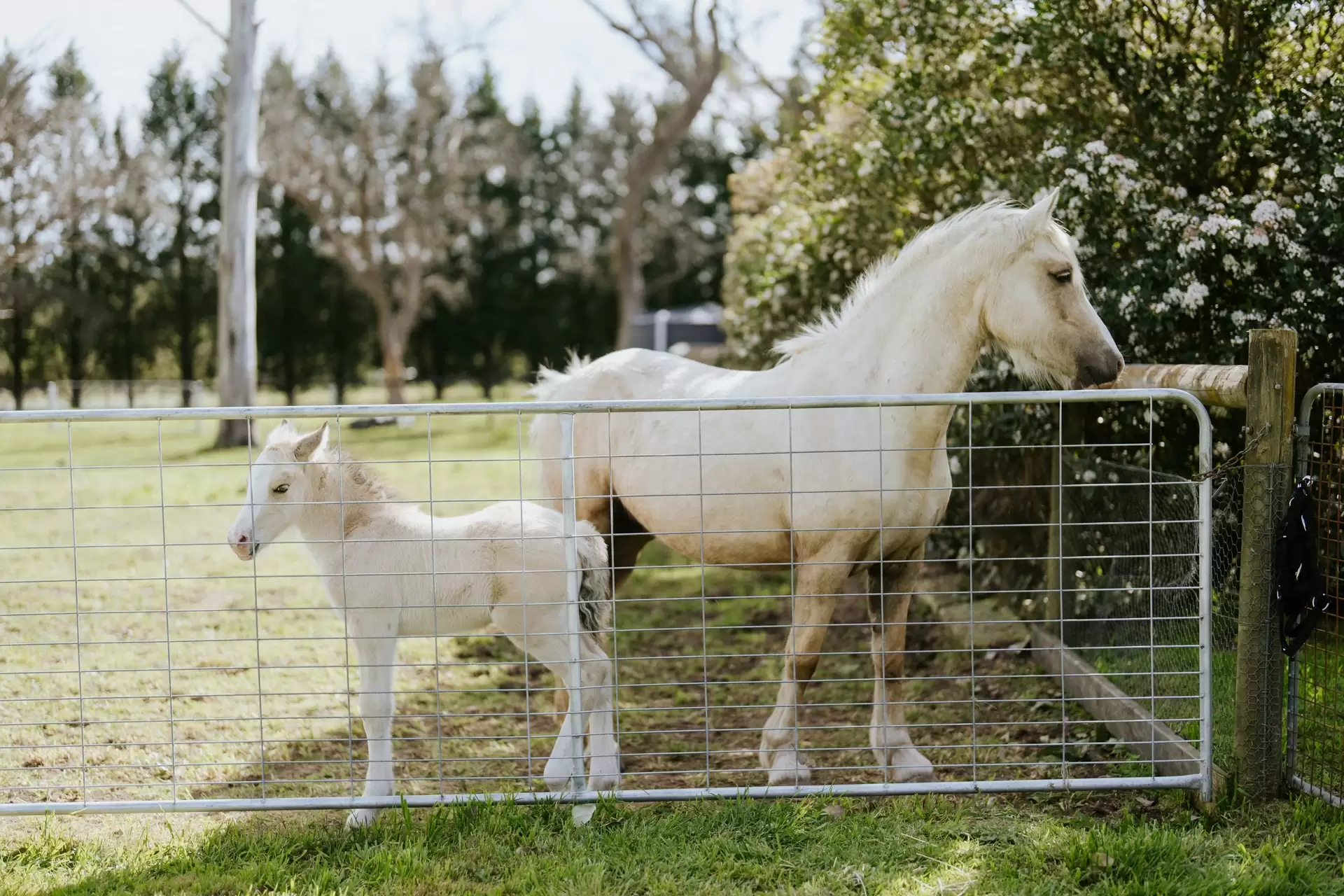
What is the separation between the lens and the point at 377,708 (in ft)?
13.2

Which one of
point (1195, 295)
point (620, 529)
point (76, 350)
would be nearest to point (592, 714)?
point (620, 529)

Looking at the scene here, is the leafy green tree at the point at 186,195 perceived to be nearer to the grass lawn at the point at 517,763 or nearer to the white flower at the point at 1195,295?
the grass lawn at the point at 517,763

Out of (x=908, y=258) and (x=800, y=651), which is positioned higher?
(x=908, y=258)

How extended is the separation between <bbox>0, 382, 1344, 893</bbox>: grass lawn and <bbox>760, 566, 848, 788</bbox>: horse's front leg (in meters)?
0.13

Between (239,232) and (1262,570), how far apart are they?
17.0 meters

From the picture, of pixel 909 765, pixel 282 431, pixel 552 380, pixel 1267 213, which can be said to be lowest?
pixel 909 765

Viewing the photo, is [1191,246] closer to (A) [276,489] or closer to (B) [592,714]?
(B) [592,714]

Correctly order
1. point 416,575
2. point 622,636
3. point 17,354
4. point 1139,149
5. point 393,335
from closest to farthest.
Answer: point 416,575, point 1139,149, point 622,636, point 393,335, point 17,354

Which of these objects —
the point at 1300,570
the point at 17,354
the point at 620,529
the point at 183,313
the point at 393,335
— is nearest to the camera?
the point at 1300,570

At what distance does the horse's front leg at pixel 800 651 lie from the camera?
4383 millimetres

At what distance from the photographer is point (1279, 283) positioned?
17.6 feet

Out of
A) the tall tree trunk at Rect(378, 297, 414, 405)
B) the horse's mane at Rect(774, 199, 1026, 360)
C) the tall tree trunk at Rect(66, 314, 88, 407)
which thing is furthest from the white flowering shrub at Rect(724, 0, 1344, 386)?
the tall tree trunk at Rect(66, 314, 88, 407)

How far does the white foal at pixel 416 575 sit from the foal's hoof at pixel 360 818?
0.08m

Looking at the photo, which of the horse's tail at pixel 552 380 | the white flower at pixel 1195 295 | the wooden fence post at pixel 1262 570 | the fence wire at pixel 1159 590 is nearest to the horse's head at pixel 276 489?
the horse's tail at pixel 552 380
